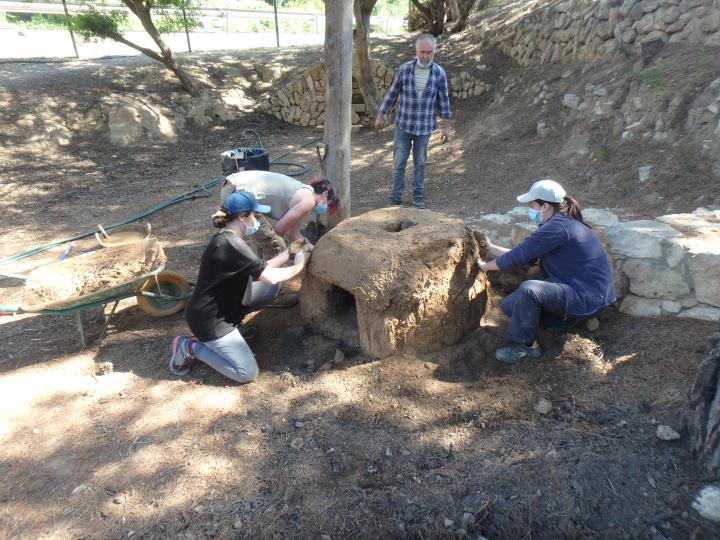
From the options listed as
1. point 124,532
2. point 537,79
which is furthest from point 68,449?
point 537,79

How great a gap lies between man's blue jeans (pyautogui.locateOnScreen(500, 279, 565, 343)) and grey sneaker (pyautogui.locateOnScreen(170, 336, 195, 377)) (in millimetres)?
2208

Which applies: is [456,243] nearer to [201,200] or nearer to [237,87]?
[201,200]

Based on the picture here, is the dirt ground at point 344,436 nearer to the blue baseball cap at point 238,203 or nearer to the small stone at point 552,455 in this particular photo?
the small stone at point 552,455

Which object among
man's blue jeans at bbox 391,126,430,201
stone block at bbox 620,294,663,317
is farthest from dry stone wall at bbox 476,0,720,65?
stone block at bbox 620,294,663,317

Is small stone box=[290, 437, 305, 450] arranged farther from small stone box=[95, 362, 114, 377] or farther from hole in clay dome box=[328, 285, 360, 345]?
small stone box=[95, 362, 114, 377]

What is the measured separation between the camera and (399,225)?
364cm

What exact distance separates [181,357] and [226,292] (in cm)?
56

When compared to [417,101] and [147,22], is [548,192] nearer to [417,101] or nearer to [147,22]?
[417,101]

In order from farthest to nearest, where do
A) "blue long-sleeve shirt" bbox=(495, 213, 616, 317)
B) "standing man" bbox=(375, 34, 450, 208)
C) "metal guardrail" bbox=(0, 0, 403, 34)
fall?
"metal guardrail" bbox=(0, 0, 403, 34)
"standing man" bbox=(375, 34, 450, 208)
"blue long-sleeve shirt" bbox=(495, 213, 616, 317)

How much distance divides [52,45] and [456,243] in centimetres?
1611

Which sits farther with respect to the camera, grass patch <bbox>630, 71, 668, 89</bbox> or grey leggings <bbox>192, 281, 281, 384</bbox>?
grass patch <bbox>630, 71, 668, 89</bbox>

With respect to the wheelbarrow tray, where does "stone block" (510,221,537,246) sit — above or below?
above

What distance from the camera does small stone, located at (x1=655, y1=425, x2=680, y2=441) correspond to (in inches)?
93.1

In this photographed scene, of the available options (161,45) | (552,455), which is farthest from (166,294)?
(161,45)
